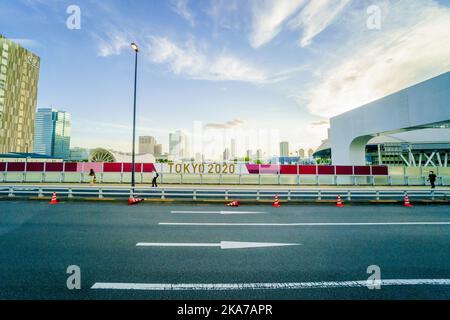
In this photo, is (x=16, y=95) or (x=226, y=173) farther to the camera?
(x=16, y=95)

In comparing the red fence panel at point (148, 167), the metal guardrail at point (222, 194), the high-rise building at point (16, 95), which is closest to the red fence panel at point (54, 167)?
the metal guardrail at point (222, 194)

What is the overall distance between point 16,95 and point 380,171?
142095mm

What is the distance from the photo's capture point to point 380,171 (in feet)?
76.2

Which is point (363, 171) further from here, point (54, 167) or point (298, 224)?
point (54, 167)

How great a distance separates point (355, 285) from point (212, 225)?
498 centimetres

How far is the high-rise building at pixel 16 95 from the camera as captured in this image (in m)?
88.9

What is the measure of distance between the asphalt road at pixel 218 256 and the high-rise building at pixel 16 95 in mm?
115106

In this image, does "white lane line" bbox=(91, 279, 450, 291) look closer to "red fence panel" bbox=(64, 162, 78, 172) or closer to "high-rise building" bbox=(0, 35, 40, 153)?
"red fence panel" bbox=(64, 162, 78, 172)

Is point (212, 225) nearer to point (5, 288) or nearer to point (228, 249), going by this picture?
point (228, 249)

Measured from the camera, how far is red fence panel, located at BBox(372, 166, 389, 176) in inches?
908

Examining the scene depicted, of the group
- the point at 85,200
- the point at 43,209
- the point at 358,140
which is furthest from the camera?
the point at 358,140

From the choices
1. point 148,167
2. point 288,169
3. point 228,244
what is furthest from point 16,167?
point 288,169

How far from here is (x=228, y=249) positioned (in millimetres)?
5418
